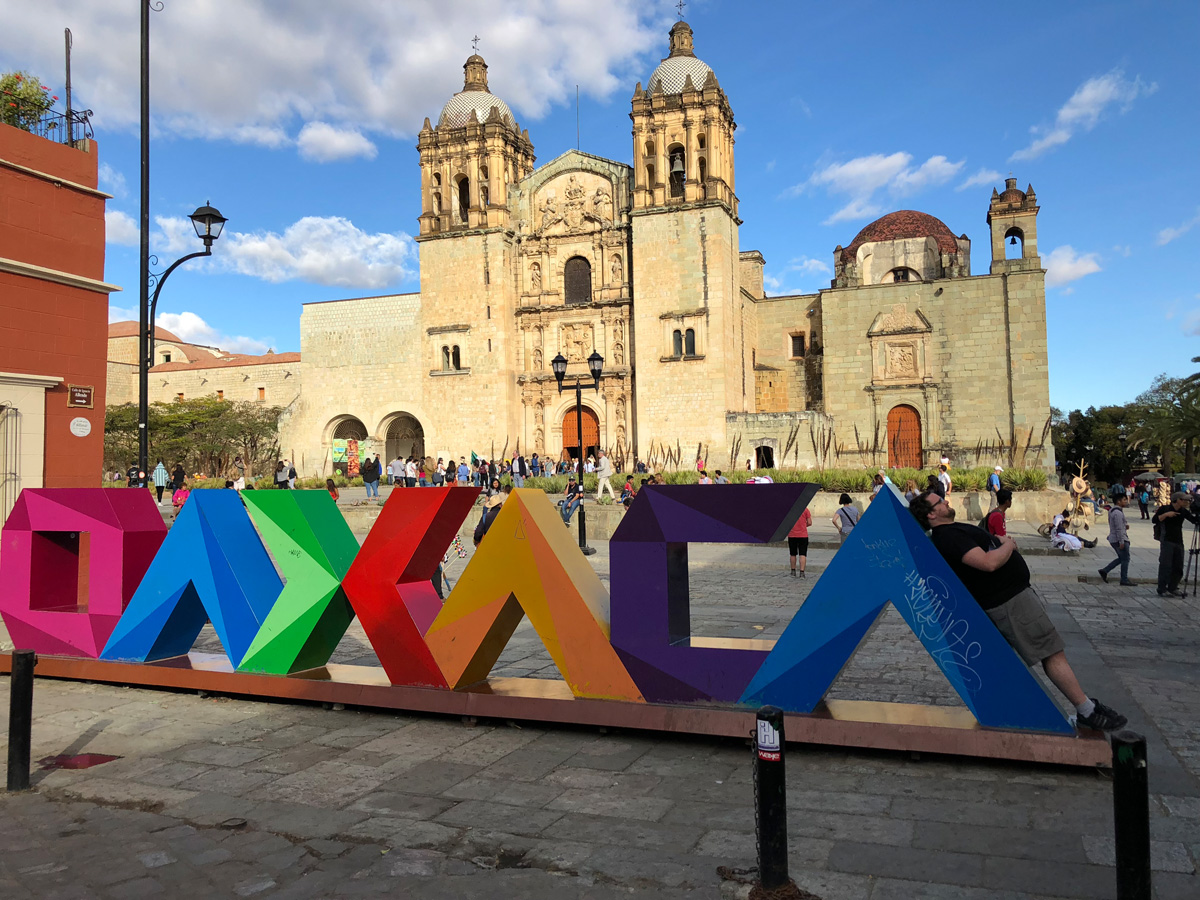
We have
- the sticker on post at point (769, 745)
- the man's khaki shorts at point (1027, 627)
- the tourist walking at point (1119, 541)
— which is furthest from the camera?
the tourist walking at point (1119, 541)

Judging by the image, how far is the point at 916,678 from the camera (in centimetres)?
650

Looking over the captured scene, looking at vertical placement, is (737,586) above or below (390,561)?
below

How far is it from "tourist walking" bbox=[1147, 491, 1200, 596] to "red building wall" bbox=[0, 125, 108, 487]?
12.9 m

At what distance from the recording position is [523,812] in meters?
4.13

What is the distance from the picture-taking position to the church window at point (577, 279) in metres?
34.2

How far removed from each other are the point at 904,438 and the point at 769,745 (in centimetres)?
3046

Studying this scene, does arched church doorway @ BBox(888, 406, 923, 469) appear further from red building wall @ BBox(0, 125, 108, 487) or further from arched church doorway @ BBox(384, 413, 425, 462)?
red building wall @ BBox(0, 125, 108, 487)

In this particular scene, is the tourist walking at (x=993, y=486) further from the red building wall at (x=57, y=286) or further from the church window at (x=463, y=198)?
the church window at (x=463, y=198)

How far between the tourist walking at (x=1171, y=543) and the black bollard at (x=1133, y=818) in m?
8.99

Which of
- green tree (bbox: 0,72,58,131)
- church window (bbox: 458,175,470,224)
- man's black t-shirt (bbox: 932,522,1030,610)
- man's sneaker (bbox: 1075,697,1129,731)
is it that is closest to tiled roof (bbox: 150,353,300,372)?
church window (bbox: 458,175,470,224)

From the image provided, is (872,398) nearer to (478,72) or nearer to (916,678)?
(478,72)

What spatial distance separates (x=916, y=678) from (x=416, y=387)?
29.9 meters

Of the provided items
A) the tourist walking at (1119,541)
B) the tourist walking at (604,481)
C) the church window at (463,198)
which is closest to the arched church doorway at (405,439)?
the church window at (463,198)

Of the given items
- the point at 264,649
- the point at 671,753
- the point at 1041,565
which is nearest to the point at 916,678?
the point at 671,753
